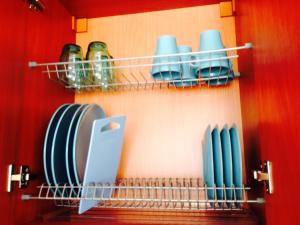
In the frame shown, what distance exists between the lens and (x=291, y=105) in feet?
1.30

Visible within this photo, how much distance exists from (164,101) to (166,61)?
206mm

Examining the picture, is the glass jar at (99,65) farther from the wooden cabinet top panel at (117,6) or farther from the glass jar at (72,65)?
the wooden cabinet top panel at (117,6)

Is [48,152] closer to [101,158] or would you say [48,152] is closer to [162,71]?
[101,158]

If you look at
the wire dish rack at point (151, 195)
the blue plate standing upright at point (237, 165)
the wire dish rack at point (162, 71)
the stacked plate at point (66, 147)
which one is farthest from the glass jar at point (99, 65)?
the blue plate standing upright at point (237, 165)

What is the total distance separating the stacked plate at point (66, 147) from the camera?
0.77 metres

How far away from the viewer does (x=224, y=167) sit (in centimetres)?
75

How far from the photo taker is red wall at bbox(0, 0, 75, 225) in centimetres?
68

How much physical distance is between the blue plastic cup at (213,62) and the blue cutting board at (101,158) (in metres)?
0.31

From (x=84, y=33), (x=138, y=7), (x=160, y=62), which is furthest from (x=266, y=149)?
(x=84, y=33)

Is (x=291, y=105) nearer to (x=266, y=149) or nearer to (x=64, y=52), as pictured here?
(x=266, y=149)

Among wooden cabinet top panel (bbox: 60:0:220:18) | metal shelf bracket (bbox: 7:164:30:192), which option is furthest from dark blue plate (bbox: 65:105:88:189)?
wooden cabinet top panel (bbox: 60:0:220:18)

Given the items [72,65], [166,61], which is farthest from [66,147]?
[166,61]

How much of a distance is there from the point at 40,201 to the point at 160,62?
21.8 inches

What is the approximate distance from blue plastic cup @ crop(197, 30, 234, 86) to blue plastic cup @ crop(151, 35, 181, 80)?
7cm
